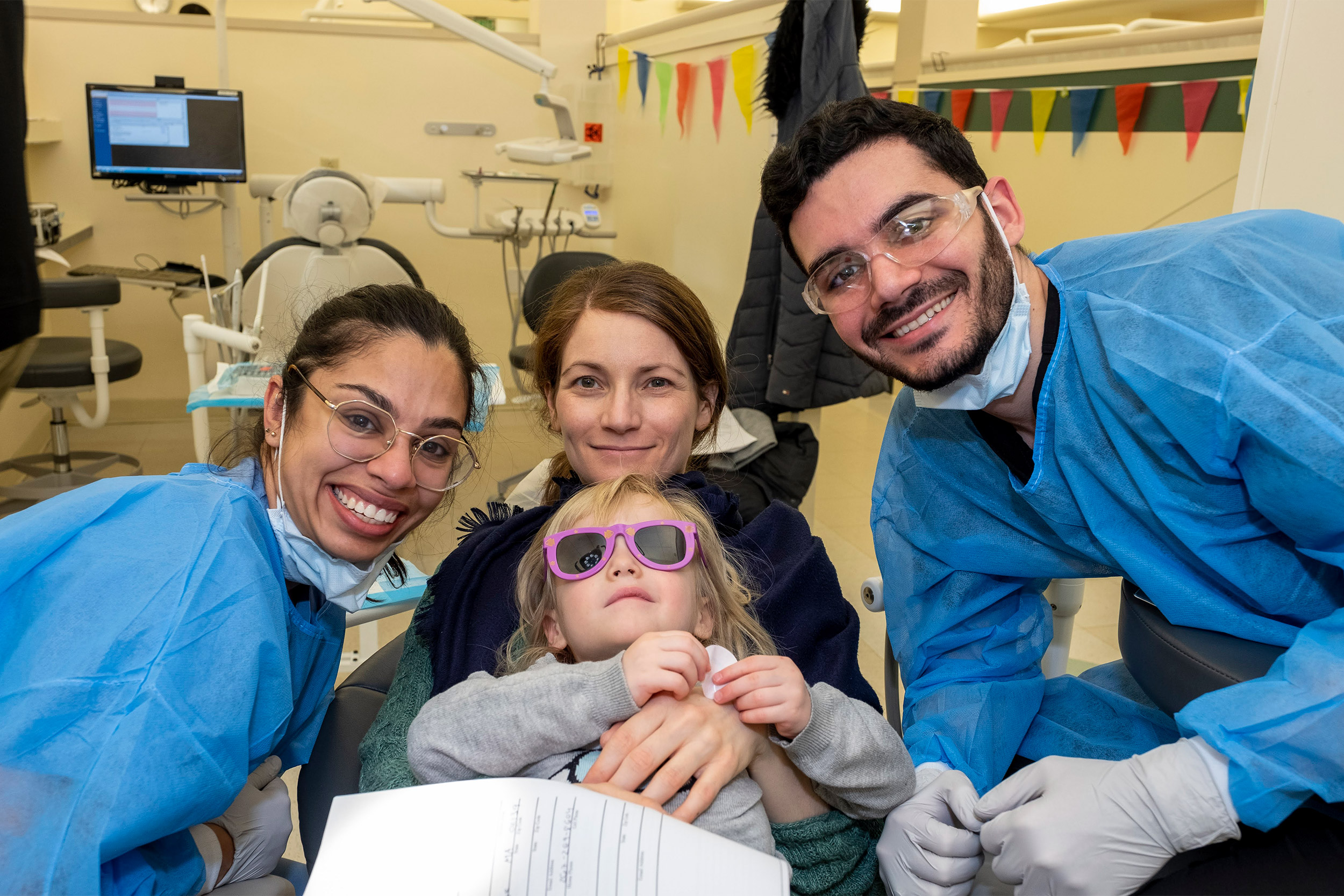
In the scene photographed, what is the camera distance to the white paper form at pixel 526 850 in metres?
0.84

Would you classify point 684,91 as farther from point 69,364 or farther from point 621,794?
point 621,794

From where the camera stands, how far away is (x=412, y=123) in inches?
228

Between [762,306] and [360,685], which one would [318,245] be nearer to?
[762,306]

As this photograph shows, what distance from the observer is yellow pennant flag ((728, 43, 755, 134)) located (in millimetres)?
3602

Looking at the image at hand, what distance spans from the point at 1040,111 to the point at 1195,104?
899 mm

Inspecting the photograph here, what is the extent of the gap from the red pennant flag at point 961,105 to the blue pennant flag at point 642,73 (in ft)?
5.16

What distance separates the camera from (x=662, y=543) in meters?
1.17

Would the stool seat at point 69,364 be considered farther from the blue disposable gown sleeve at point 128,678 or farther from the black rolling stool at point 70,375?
the blue disposable gown sleeve at point 128,678

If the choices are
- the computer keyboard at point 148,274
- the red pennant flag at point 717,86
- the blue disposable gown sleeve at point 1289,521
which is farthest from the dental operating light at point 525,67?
the blue disposable gown sleeve at point 1289,521

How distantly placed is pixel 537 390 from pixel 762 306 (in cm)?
140

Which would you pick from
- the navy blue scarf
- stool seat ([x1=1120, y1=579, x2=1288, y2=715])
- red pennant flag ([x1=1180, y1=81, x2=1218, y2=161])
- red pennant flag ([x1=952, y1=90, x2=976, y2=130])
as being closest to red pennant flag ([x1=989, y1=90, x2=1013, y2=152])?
red pennant flag ([x1=952, y1=90, x2=976, y2=130])

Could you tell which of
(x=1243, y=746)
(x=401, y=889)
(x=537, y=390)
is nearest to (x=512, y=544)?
(x=537, y=390)

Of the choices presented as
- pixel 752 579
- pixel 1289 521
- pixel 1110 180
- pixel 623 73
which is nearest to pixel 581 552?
pixel 752 579

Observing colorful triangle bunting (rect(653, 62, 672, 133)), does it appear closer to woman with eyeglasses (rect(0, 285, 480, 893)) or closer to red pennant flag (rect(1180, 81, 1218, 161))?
red pennant flag (rect(1180, 81, 1218, 161))
